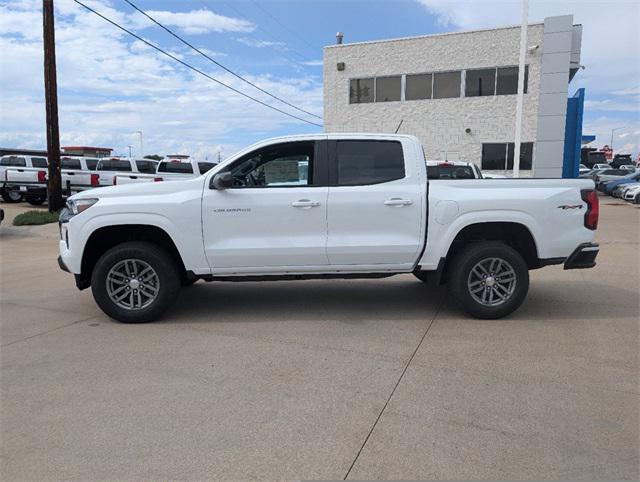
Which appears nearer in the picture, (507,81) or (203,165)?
(203,165)

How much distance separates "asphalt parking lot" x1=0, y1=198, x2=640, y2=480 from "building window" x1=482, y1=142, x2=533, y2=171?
60.2 feet

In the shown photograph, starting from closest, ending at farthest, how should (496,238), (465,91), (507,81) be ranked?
(496,238) < (507,81) < (465,91)

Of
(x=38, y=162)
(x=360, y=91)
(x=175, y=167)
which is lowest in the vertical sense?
(x=175, y=167)

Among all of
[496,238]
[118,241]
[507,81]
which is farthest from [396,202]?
[507,81]

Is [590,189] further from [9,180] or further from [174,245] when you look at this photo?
[9,180]

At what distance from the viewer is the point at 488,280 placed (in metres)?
5.41

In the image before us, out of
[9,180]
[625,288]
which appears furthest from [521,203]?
[9,180]

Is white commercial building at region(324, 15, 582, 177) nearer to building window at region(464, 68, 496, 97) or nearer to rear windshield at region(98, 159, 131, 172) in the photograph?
building window at region(464, 68, 496, 97)

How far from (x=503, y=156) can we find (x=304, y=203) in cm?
2079

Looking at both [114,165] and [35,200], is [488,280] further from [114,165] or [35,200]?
[35,200]

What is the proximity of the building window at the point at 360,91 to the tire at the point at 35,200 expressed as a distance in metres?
15.2

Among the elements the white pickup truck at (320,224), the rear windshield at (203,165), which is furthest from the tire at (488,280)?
the rear windshield at (203,165)

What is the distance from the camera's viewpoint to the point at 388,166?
5.48m

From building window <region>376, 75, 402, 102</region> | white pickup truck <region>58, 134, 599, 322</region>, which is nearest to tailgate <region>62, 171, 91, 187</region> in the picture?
building window <region>376, 75, 402, 102</region>
